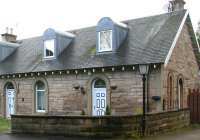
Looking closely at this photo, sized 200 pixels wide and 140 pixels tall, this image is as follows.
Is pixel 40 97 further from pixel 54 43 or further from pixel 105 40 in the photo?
pixel 105 40

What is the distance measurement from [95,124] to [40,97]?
1178 cm

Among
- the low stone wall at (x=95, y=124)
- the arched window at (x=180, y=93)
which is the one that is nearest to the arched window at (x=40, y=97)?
the low stone wall at (x=95, y=124)

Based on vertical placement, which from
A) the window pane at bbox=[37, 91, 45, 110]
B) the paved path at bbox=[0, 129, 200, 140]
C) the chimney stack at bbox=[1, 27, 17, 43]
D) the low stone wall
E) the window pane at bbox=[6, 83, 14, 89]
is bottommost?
the paved path at bbox=[0, 129, 200, 140]

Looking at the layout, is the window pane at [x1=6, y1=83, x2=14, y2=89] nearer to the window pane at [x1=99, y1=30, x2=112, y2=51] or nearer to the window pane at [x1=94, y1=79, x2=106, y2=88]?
the window pane at [x1=94, y1=79, x2=106, y2=88]

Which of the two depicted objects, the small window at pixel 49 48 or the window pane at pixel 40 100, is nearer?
the window pane at pixel 40 100

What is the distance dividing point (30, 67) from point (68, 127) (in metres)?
11.8

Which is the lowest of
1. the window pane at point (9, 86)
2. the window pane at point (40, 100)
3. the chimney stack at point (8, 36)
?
the window pane at point (40, 100)

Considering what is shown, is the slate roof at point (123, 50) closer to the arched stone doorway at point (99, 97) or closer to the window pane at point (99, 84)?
the window pane at point (99, 84)

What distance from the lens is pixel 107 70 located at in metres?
21.8

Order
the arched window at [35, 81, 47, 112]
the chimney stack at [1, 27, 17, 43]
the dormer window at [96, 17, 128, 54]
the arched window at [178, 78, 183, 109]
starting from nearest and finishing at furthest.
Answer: the arched window at [178, 78, 183, 109] → the dormer window at [96, 17, 128, 54] → the arched window at [35, 81, 47, 112] → the chimney stack at [1, 27, 17, 43]

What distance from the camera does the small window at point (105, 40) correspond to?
921 inches

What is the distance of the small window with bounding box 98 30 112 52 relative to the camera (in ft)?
76.7

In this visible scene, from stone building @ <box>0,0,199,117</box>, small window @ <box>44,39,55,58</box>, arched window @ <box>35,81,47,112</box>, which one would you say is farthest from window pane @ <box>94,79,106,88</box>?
small window @ <box>44,39,55,58</box>

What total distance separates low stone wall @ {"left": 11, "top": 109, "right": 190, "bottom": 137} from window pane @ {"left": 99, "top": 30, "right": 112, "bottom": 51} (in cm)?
728
